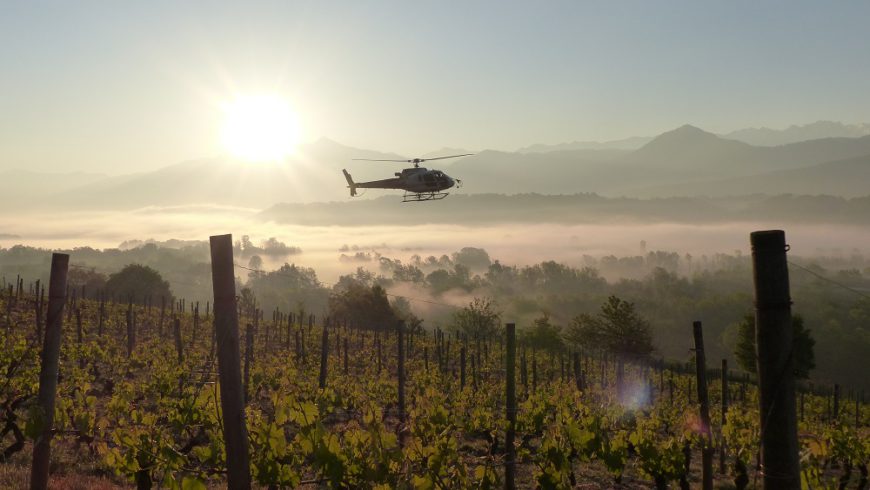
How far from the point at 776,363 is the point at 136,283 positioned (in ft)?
288

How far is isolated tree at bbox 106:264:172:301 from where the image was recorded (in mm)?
79375

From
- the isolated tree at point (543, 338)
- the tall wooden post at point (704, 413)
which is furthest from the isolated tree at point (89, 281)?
the tall wooden post at point (704, 413)

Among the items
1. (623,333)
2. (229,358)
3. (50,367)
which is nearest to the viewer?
(229,358)

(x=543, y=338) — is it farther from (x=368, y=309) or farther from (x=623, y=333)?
(x=368, y=309)

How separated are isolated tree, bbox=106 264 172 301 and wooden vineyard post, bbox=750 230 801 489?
84.6 m

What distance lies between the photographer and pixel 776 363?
11.4ft

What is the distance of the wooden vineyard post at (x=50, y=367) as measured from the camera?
7168 millimetres

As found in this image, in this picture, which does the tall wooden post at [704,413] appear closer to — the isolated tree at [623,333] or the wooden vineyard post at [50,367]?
the wooden vineyard post at [50,367]

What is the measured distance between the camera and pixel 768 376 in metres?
3.51

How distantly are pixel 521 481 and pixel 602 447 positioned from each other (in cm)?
412

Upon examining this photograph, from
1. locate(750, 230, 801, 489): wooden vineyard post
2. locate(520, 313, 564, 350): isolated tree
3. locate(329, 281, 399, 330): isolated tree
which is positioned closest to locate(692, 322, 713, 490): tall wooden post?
locate(750, 230, 801, 489): wooden vineyard post

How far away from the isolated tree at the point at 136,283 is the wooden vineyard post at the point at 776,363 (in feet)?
278

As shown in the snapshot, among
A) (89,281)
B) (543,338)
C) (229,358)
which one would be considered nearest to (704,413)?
(229,358)

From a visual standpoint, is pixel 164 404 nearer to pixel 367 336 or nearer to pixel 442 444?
pixel 442 444
